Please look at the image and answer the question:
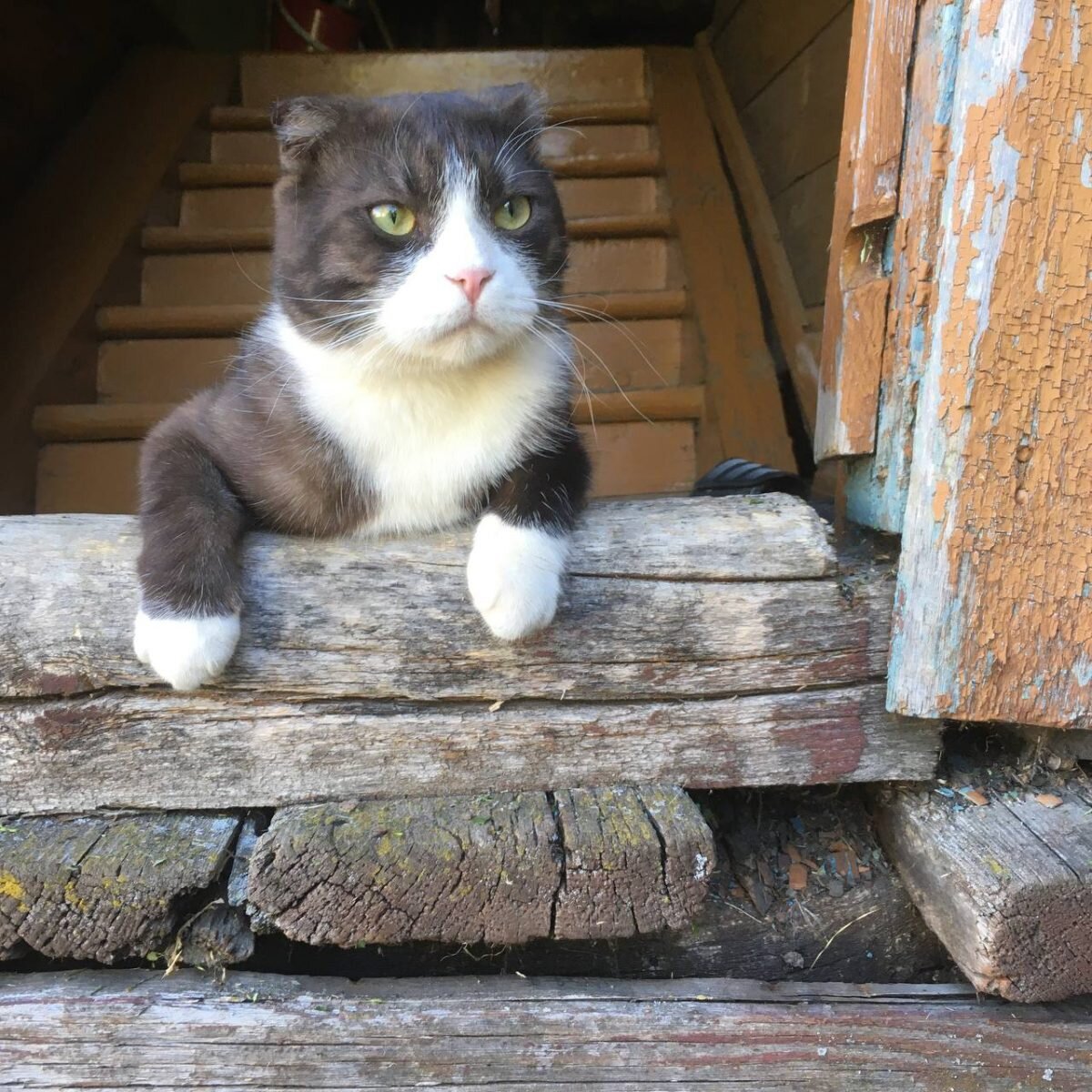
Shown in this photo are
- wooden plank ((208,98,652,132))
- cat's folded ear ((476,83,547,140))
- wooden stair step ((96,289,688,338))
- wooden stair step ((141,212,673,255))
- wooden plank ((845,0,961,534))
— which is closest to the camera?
wooden plank ((845,0,961,534))

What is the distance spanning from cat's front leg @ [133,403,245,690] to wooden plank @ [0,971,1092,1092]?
39cm

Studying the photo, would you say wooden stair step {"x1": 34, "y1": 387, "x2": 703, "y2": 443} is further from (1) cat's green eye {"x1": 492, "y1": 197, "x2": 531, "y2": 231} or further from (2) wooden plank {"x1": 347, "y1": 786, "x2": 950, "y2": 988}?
(2) wooden plank {"x1": 347, "y1": 786, "x2": 950, "y2": 988}

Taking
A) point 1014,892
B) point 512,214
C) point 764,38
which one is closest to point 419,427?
point 512,214

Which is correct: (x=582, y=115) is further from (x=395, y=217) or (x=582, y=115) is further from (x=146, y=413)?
(x=395, y=217)

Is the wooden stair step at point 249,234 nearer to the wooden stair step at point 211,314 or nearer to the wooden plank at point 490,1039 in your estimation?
the wooden stair step at point 211,314

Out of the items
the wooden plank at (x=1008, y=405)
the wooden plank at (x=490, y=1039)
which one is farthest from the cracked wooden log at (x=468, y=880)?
the wooden plank at (x=1008, y=405)

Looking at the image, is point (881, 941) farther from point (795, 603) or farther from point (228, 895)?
point (228, 895)

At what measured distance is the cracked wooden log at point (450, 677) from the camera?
113 cm

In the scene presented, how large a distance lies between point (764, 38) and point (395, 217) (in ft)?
8.92

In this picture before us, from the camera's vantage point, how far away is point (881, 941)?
1.21m

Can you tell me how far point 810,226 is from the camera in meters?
2.88

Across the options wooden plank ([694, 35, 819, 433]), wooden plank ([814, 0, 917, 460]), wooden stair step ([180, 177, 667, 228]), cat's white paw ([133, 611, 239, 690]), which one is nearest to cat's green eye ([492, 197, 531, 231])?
wooden plank ([814, 0, 917, 460])

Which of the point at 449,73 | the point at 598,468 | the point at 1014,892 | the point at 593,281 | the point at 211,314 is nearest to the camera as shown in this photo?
the point at 1014,892

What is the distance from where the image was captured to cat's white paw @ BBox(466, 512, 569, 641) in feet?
3.62
